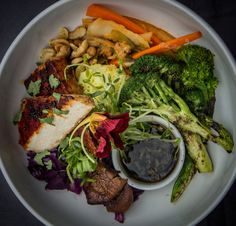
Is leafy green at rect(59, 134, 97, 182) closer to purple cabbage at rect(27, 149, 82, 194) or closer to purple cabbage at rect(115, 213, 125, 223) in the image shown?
purple cabbage at rect(27, 149, 82, 194)

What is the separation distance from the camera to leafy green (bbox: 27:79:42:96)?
7.09 ft

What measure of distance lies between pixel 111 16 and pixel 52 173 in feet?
2.39

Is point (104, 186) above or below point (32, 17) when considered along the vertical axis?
below

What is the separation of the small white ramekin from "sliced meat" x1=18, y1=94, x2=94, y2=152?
0.23 metres

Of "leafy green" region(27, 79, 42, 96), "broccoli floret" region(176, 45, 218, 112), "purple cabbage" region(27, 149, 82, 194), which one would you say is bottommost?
"purple cabbage" region(27, 149, 82, 194)

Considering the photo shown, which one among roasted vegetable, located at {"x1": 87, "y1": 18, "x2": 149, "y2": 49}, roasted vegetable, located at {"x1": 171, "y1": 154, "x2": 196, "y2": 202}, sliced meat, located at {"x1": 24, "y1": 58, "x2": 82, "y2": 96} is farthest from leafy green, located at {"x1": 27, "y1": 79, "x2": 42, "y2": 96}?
roasted vegetable, located at {"x1": 171, "y1": 154, "x2": 196, "y2": 202}

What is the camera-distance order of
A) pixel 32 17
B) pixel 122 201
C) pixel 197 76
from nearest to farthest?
1. pixel 197 76
2. pixel 122 201
3. pixel 32 17

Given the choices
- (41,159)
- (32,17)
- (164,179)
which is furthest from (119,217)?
(32,17)

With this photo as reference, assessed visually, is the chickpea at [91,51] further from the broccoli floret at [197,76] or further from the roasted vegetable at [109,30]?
the broccoli floret at [197,76]

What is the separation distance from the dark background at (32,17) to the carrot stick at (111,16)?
285mm

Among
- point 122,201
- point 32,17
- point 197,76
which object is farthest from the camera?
point 32,17

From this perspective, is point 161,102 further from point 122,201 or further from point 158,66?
point 122,201

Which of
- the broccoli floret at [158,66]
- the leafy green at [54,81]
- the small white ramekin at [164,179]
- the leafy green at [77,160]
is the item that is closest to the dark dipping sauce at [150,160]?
the small white ramekin at [164,179]

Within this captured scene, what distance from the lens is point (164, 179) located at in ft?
7.11
